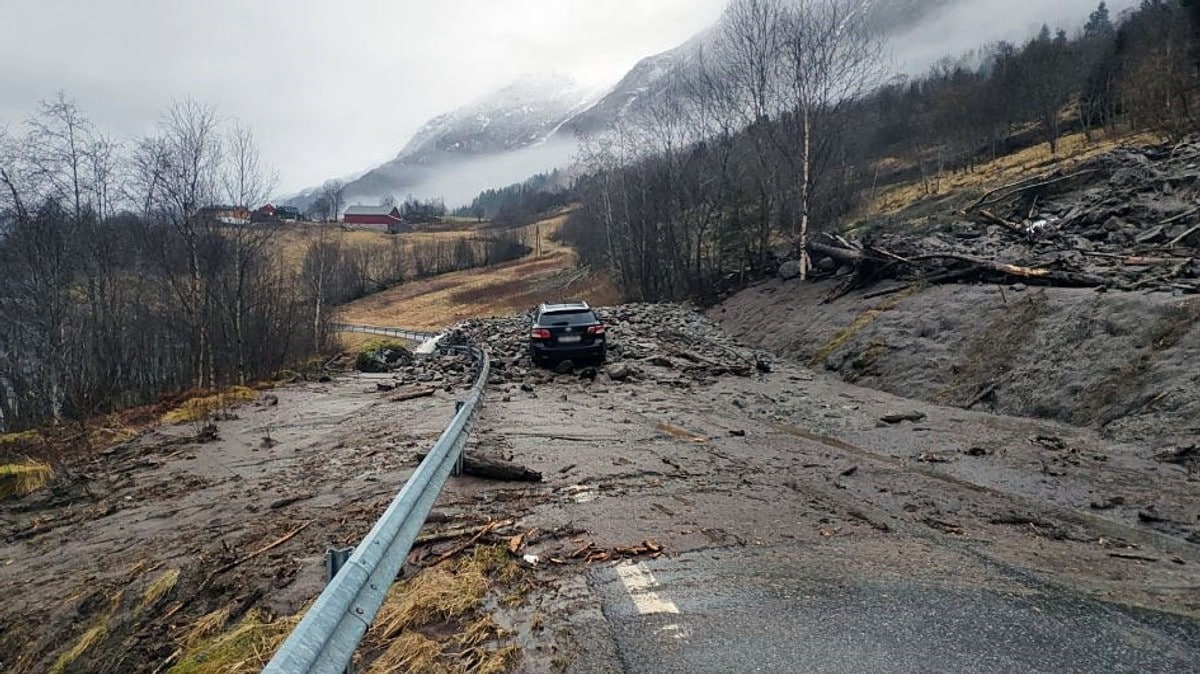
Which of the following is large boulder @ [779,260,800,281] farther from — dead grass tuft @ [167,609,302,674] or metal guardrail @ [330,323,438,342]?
metal guardrail @ [330,323,438,342]

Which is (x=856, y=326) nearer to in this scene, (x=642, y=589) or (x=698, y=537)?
(x=698, y=537)

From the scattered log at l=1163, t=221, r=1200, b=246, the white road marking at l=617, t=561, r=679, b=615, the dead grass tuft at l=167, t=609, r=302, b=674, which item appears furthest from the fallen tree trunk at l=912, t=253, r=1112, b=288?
the dead grass tuft at l=167, t=609, r=302, b=674

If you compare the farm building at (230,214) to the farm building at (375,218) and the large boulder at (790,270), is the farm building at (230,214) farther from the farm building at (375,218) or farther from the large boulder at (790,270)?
the farm building at (375,218)

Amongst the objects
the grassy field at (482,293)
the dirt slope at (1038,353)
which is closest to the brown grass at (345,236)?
the grassy field at (482,293)

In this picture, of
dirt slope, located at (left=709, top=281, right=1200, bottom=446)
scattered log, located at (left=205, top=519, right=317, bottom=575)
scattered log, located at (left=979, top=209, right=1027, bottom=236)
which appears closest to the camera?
scattered log, located at (left=205, top=519, right=317, bottom=575)

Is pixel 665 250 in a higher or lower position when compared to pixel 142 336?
higher

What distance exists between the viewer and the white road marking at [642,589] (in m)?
3.54

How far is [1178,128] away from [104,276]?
1742 inches

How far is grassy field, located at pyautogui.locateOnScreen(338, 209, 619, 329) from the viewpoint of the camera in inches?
2290

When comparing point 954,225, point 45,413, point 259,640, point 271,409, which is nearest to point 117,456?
point 271,409

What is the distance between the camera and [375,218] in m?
137

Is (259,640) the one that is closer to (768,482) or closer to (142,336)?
(768,482)

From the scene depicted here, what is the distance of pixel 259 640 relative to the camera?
3.34 meters

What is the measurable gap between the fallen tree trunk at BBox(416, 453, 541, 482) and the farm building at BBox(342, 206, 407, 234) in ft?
420
